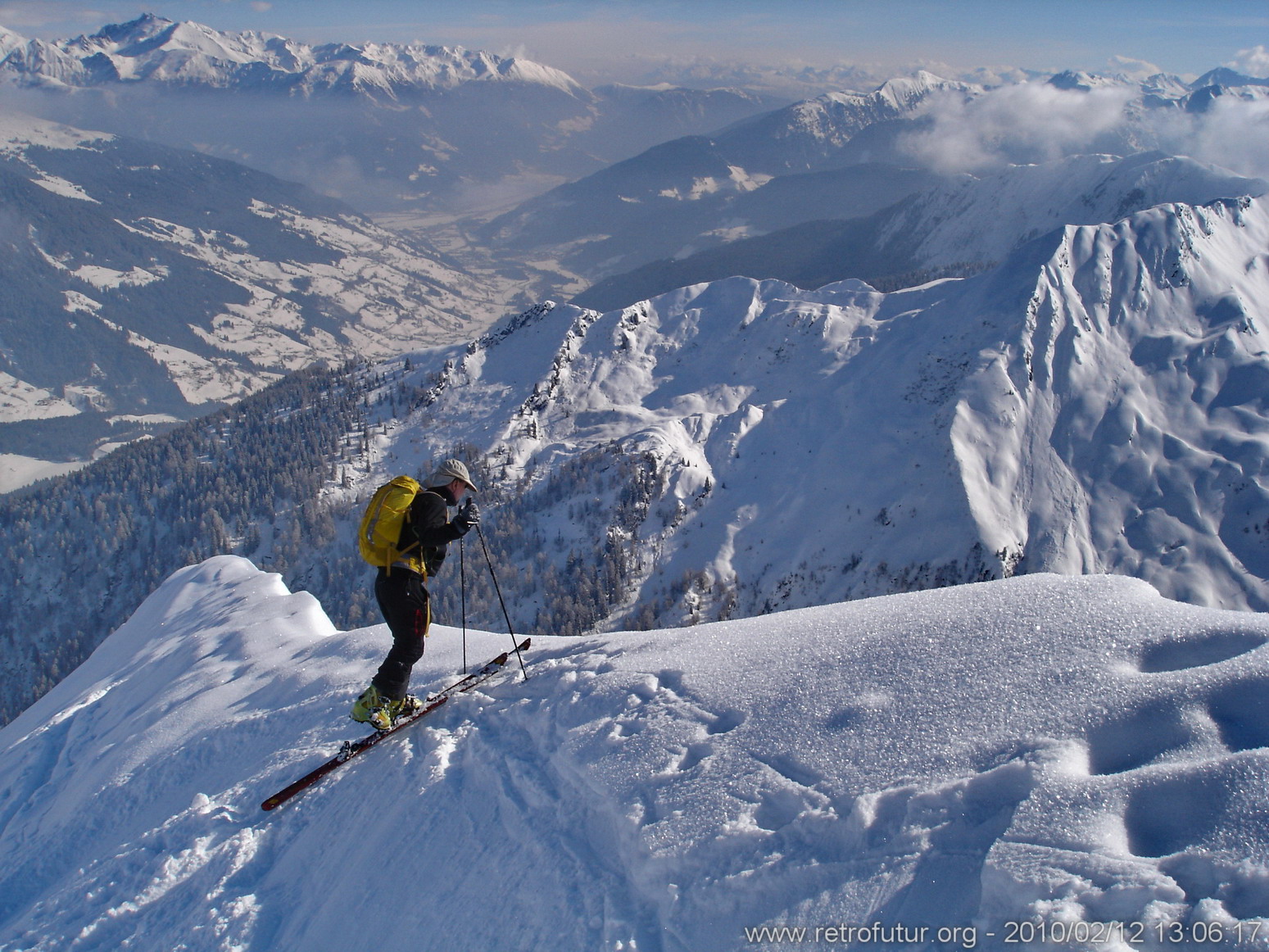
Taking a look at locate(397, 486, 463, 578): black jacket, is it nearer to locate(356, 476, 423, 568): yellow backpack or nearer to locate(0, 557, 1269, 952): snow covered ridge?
locate(356, 476, 423, 568): yellow backpack

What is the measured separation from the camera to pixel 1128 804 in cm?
569

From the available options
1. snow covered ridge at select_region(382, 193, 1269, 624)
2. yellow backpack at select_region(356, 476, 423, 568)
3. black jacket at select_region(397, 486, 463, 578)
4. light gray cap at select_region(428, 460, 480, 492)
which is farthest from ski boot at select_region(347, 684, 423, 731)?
snow covered ridge at select_region(382, 193, 1269, 624)

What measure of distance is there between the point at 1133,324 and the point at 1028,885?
17475 cm

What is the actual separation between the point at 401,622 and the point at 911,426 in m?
125

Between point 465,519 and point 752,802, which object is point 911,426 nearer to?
point 465,519

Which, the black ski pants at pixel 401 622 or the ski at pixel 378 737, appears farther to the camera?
the black ski pants at pixel 401 622

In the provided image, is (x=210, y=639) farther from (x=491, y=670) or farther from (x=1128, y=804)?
(x=1128, y=804)

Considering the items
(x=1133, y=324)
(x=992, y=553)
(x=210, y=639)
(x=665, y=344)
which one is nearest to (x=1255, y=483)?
(x=1133, y=324)

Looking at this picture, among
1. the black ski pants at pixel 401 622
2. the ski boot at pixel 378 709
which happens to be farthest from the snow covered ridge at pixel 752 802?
the black ski pants at pixel 401 622

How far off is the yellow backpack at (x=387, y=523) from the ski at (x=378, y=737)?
2595 mm

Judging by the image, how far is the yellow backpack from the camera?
34.4 feet

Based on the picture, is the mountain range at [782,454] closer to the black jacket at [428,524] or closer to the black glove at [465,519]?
the black glove at [465,519]

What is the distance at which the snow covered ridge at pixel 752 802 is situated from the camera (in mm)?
5480

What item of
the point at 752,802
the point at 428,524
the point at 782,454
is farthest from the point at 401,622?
the point at 782,454
